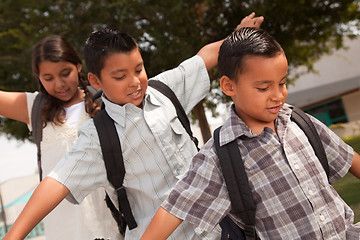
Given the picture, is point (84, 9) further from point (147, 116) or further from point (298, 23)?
point (147, 116)

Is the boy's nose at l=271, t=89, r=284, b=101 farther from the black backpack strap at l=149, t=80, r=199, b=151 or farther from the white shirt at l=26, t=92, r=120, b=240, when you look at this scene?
the white shirt at l=26, t=92, r=120, b=240

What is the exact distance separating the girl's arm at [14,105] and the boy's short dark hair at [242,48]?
167 cm

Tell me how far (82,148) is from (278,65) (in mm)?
986

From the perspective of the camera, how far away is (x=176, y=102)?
233 centimetres

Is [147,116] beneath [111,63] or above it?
beneath

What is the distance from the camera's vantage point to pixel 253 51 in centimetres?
166

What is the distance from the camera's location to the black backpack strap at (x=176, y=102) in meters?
2.27

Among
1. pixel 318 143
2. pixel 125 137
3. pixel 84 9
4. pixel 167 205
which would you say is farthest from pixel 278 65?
pixel 84 9

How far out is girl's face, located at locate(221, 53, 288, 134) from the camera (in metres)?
1.64

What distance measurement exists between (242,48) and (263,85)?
184mm

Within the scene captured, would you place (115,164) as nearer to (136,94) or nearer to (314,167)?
(136,94)

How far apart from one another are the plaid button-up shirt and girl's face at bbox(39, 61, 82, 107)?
146 centimetres

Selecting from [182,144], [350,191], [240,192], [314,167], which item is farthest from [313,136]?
[350,191]

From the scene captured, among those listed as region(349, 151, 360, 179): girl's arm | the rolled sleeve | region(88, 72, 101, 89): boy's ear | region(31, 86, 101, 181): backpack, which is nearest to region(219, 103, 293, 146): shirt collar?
region(349, 151, 360, 179): girl's arm
